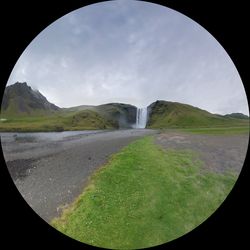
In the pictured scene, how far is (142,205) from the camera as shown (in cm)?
937

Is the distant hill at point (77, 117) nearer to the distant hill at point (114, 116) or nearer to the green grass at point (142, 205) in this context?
the distant hill at point (114, 116)

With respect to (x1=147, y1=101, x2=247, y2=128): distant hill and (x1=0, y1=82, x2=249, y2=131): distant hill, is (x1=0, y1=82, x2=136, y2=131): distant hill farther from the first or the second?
Answer: (x1=147, y1=101, x2=247, y2=128): distant hill

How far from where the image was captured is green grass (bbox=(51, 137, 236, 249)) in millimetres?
7457

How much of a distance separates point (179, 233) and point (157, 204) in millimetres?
1975

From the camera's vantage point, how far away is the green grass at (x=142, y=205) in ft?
24.5

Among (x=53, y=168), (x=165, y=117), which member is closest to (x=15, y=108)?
(x=165, y=117)

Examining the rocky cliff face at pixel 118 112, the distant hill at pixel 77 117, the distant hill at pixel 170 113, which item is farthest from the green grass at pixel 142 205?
the rocky cliff face at pixel 118 112

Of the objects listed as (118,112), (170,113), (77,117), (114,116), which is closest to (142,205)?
(77,117)

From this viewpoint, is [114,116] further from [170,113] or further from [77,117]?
[77,117]

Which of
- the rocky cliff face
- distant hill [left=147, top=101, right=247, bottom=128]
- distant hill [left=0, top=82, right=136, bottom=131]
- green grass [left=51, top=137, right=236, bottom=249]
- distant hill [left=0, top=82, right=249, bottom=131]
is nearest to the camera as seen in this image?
green grass [left=51, top=137, right=236, bottom=249]

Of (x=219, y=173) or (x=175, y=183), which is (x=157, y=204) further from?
(x=219, y=173)

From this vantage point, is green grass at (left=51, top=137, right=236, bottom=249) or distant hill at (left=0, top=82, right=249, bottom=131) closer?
green grass at (left=51, top=137, right=236, bottom=249)

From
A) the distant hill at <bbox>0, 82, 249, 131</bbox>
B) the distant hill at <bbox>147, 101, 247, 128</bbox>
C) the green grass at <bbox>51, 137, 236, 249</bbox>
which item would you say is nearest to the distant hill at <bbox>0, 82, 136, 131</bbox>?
the distant hill at <bbox>0, 82, 249, 131</bbox>

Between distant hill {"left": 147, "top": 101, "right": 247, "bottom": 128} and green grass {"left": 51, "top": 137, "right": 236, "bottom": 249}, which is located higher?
distant hill {"left": 147, "top": 101, "right": 247, "bottom": 128}
